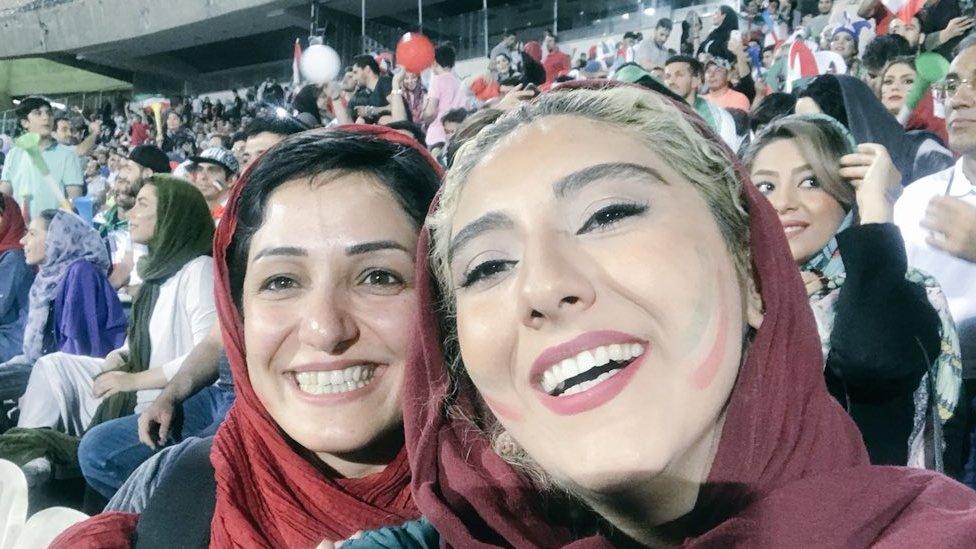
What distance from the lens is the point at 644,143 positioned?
3.75 feet

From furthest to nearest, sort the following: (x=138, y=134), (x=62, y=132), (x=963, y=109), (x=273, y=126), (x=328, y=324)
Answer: (x=138, y=134)
(x=62, y=132)
(x=273, y=126)
(x=963, y=109)
(x=328, y=324)

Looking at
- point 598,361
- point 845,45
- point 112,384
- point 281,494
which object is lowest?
point 112,384

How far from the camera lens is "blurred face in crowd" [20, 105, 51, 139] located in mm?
8102

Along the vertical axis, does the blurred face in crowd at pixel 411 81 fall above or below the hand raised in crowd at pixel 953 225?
above

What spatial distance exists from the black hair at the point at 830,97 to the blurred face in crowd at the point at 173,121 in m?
14.5

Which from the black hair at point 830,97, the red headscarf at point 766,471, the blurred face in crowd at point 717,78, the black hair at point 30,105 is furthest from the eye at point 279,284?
the black hair at point 30,105

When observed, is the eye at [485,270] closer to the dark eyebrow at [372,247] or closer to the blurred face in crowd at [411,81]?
the dark eyebrow at [372,247]

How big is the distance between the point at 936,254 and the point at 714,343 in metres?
1.98

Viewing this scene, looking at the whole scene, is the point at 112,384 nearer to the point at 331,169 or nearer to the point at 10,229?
the point at 331,169

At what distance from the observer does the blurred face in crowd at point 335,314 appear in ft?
4.76

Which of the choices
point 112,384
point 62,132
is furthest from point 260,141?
point 62,132

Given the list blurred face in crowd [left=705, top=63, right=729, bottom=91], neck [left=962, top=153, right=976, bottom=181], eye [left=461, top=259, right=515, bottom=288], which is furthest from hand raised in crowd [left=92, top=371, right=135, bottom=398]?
blurred face in crowd [left=705, top=63, right=729, bottom=91]

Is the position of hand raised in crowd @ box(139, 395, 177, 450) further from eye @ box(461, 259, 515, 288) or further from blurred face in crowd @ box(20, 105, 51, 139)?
blurred face in crowd @ box(20, 105, 51, 139)

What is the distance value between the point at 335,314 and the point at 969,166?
244 centimetres
